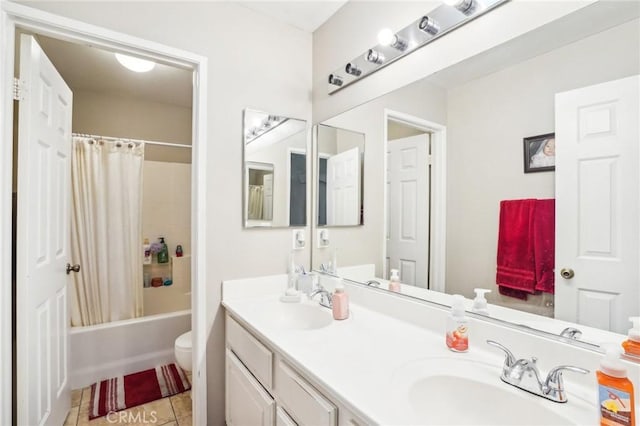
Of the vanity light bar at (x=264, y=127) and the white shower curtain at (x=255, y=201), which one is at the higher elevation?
the vanity light bar at (x=264, y=127)

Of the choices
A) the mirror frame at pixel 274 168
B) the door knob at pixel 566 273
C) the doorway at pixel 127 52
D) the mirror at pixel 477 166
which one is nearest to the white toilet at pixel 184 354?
the doorway at pixel 127 52

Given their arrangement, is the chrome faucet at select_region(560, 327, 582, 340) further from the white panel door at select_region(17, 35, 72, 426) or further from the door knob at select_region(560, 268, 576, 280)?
the white panel door at select_region(17, 35, 72, 426)

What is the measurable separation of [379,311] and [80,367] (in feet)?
7.22

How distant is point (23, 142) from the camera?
4.13 feet

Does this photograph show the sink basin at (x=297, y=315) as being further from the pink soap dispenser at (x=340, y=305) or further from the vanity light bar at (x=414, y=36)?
the vanity light bar at (x=414, y=36)

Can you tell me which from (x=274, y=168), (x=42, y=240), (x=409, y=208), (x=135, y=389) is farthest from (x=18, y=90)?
(x=135, y=389)

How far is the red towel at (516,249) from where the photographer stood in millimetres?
956

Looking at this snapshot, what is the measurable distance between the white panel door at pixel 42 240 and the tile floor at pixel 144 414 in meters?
0.14

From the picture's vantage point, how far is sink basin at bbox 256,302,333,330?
1.46 meters

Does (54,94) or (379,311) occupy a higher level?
(54,94)

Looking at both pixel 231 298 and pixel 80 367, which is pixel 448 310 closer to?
pixel 231 298

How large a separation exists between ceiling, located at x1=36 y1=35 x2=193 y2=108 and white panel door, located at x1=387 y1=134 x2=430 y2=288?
1715 millimetres

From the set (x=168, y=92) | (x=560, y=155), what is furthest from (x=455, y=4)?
(x=168, y=92)

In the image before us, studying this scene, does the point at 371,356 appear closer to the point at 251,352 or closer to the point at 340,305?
the point at 340,305
